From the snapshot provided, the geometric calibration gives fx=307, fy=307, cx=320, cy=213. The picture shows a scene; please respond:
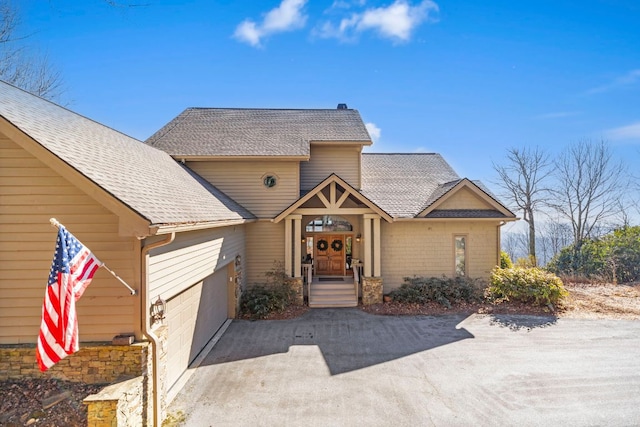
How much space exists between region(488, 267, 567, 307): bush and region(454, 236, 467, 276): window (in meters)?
1.14

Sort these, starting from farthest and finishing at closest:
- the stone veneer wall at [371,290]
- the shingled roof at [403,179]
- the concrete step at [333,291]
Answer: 1. the shingled roof at [403,179]
2. the concrete step at [333,291]
3. the stone veneer wall at [371,290]

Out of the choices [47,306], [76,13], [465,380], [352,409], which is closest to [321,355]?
[352,409]

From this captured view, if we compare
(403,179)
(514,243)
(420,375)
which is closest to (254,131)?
(403,179)

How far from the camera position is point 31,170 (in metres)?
4.78

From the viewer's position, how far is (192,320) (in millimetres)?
7242

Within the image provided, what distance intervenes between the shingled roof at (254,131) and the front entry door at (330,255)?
422 cm

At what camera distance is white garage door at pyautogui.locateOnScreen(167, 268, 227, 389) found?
20.1ft

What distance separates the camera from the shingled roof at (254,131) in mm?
12742

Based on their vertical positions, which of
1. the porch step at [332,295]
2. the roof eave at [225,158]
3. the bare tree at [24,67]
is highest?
the bare tree at [24,67]

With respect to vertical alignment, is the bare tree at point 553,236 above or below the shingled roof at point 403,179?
below

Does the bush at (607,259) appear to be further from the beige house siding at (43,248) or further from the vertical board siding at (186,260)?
the beige house siding at (43,248)

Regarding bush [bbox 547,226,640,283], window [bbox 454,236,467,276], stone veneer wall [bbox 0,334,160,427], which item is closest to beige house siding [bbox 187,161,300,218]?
window [bbox 454,236,467,276]

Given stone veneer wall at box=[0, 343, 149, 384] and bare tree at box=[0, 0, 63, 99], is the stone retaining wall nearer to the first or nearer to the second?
stone veneer wall at box=[0, 343, 149, 384]

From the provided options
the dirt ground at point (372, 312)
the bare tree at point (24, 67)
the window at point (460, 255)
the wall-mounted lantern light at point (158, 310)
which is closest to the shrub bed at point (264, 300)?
the dirt ground at point (372, 312)
